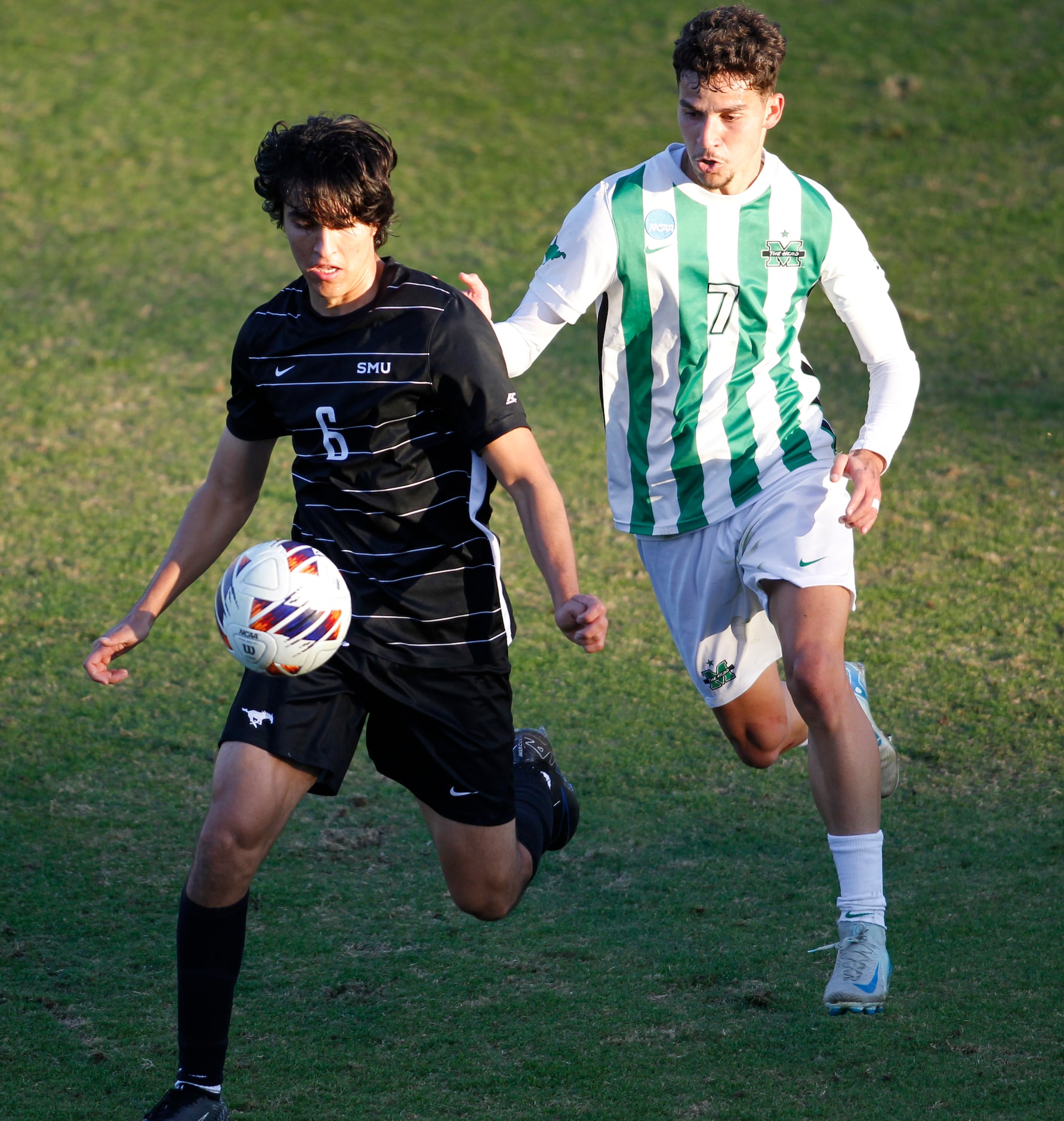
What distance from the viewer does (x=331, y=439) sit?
349cm

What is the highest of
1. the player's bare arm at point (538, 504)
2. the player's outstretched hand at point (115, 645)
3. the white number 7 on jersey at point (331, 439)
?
the white number 7 on jersey at point (331, 439)

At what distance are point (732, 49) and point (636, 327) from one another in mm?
801

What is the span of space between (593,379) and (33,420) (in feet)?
11.6

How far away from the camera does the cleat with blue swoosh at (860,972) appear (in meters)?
3.51

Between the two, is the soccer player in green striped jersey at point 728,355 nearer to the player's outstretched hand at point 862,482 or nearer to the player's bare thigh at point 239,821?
the player's outstretched hand at point 862,482

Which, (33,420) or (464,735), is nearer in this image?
(464,735)

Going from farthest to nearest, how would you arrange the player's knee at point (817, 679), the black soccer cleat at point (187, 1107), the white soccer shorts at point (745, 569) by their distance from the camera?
the white soccer shorts at point (745, 569), the player's knee at point (817, 679), the black soccer cleat at point (187, 1107)

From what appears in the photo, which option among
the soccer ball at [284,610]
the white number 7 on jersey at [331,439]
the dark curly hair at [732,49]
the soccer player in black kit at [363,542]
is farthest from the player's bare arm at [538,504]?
the dark curly hair at [732,49]

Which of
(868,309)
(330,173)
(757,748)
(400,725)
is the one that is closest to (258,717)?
(400,725)

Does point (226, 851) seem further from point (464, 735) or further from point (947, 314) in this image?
point (947, 314)

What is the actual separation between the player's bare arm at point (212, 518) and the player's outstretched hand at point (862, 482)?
151 centimetres

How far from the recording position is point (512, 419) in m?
3.45

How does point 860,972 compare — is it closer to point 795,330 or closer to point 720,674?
point 720,674

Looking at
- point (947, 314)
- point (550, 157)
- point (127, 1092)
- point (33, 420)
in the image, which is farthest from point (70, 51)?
point (127, 1092)
